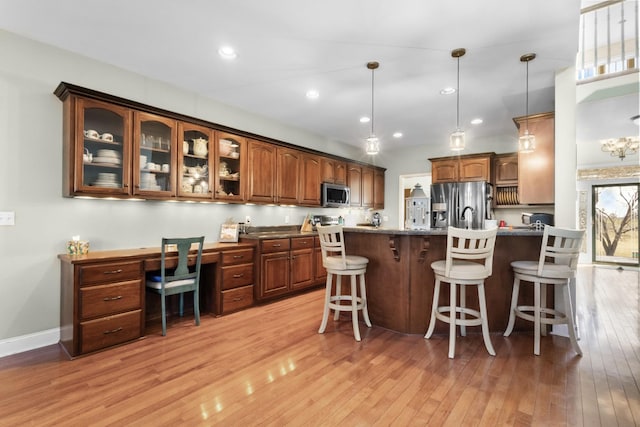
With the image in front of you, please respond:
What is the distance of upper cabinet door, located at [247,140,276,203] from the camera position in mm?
4402

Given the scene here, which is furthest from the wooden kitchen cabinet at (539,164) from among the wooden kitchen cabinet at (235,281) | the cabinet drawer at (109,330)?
the cabinet drawer at (109,330)

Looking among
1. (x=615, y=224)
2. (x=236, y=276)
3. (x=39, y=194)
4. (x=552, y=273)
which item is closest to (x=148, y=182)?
(x=39, y=194)

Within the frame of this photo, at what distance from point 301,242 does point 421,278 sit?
81.5 inches

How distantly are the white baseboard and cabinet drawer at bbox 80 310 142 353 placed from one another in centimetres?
59

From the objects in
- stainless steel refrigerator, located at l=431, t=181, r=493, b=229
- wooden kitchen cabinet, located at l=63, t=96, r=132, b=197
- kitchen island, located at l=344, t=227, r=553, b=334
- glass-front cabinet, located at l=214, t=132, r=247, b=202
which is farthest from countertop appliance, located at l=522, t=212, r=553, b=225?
wooden kitchen cabinet, located at l=63, t=96, r=132, b=197

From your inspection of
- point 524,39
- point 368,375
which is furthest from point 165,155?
point 524,39

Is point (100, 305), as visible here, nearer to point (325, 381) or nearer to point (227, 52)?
point (325, 381)

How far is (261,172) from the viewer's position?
4543 millimetres

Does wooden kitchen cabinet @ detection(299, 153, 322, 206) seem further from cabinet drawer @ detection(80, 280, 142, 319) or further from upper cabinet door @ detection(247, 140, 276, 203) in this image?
cabinet drawer @ detection(80, 280, 142, 319)

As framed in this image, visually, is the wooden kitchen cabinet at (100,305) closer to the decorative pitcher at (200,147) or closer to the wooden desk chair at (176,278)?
the wooden desk chair at (176,278)

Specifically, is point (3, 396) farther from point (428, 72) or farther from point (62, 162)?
point (428, 72)

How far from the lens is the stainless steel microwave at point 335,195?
5.68 m

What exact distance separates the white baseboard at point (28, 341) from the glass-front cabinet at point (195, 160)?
70.2 inches

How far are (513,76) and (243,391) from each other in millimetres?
4095
